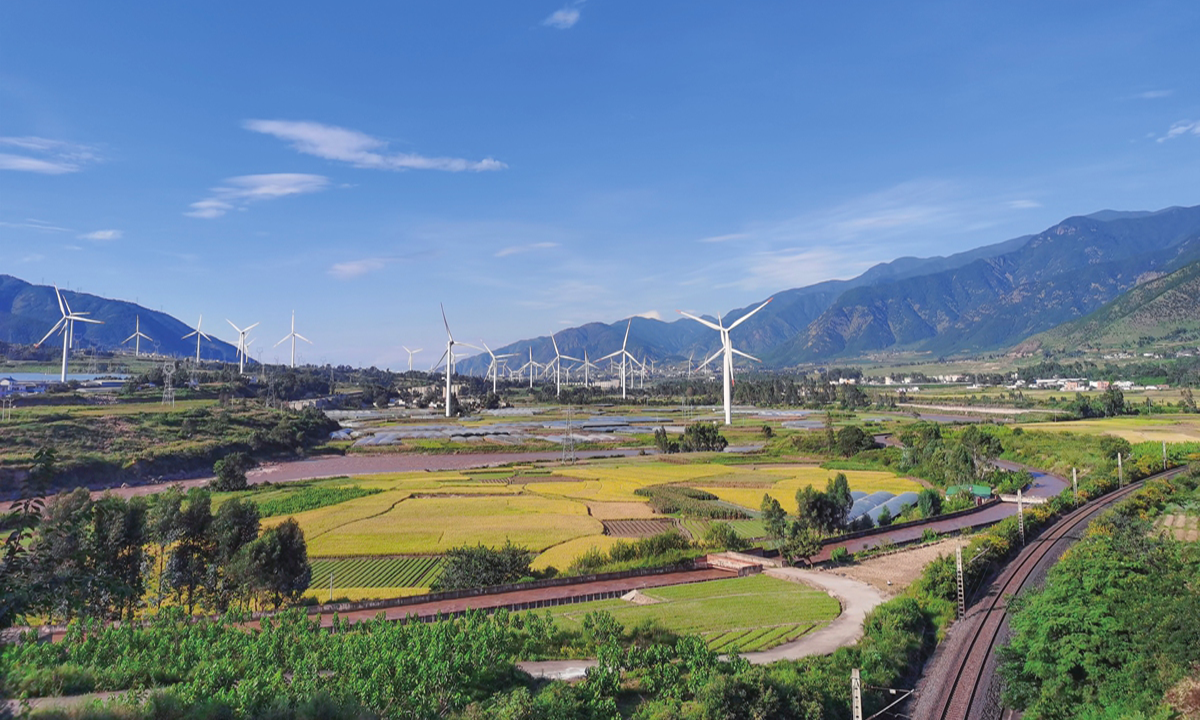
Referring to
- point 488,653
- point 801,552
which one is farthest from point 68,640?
point 801,552

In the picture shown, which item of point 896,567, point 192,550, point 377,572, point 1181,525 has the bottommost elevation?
point 896,567

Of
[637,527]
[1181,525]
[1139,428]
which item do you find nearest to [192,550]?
[637,527]

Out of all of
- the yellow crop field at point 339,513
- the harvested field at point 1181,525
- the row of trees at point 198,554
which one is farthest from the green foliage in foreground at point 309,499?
the harvested field at point 1181,525

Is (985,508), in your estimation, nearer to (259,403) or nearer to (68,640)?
(68,640)

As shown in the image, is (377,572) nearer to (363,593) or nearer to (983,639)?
(363,593)

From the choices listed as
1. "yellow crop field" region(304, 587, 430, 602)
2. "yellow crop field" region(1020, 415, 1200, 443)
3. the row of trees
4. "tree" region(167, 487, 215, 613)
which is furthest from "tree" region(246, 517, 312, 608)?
"yellow crop field" region(1020, 415, 1200, 443)
